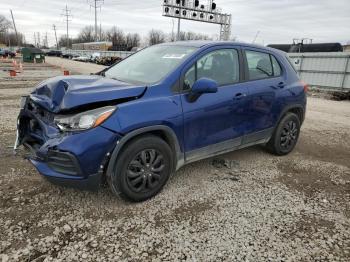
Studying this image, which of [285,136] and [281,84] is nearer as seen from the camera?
[281,84]

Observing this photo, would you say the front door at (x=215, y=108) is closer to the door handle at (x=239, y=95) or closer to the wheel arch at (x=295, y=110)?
the door handle at (x=239, y=95)

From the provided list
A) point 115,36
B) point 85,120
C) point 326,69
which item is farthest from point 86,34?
point 85,120

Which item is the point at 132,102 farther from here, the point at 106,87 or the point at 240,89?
the point at 240,89

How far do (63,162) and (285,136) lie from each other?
11.9ft

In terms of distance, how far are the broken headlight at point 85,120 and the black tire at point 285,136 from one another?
9.79 feet

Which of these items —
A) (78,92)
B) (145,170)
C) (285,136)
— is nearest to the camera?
(78,92)

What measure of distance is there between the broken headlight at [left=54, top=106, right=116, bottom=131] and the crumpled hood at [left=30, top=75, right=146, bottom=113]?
99mm

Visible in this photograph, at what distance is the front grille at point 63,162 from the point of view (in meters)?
2.96

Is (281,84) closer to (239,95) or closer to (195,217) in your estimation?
(239,95)

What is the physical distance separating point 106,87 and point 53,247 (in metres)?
1.63

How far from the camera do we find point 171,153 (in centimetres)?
355

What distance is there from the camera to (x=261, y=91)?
4.47 m

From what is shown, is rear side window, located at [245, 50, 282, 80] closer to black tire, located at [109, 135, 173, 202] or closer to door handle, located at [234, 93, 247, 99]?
door handle, located at [234, 93, 247, 99]

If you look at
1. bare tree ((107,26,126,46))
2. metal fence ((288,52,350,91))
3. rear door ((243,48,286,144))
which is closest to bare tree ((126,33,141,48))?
bare tree ((107,26,126,46))
